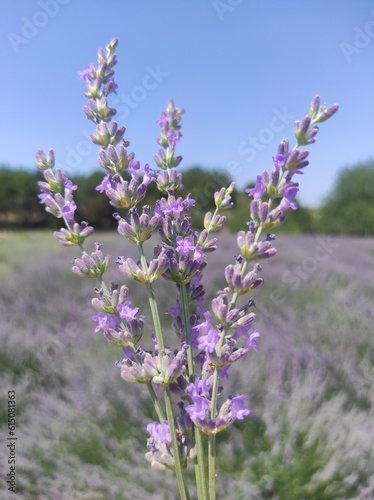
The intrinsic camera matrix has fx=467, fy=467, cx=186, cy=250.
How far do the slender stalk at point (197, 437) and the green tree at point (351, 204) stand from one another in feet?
45.4

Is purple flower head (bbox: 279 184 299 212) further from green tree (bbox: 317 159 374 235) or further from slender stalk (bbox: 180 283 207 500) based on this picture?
green tree (bbox: 317 159 374 235)

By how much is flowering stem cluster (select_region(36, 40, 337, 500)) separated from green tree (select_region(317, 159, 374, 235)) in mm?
13808

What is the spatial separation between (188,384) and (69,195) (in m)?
0.32

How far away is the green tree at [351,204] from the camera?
45.3 feet

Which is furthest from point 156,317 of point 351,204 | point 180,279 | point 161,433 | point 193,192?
point 351,204

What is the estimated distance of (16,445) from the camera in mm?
1659

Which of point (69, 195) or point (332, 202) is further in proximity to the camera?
point (332, 202)

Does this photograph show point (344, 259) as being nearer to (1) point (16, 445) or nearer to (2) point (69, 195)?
(1) point (16, 445)

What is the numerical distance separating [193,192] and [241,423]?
1018cm

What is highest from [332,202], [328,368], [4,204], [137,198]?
[4,204]

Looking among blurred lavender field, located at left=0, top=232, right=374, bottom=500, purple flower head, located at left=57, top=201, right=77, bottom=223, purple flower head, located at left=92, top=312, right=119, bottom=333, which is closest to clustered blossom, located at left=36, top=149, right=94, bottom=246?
purple flower head, located at left=57, top=201, right=77, bottom=223

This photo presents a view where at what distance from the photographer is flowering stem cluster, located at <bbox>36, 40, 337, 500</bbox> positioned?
0.60 meters

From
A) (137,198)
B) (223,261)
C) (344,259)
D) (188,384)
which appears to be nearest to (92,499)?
(188,384)

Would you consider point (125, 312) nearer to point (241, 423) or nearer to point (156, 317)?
point (156, 317)
